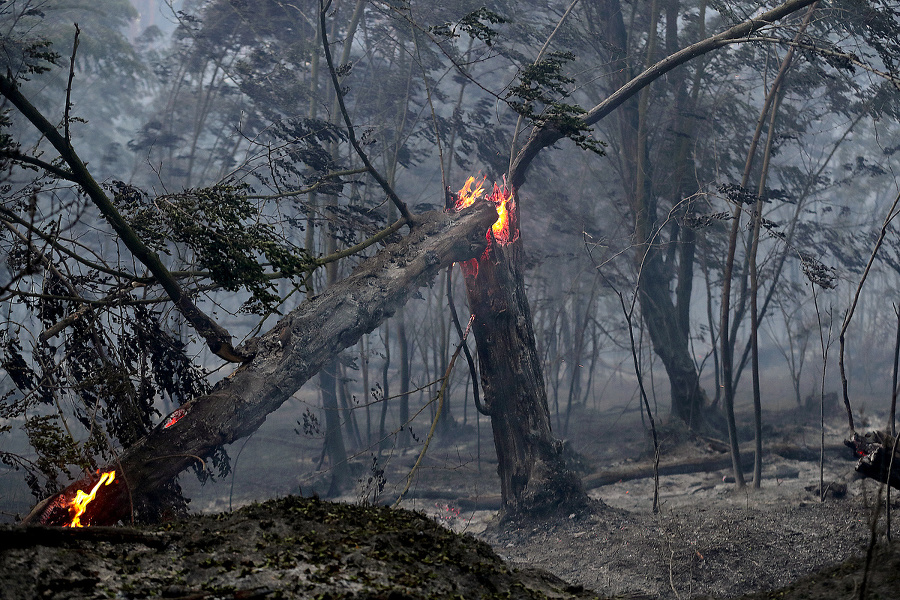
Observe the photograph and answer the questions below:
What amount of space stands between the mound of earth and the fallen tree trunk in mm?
1655

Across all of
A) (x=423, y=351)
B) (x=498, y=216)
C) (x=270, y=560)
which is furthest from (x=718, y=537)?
(x=423, y=351)

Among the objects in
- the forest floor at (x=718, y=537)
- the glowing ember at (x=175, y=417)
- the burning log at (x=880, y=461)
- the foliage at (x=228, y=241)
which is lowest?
the forest floor at (x=718, y=537)

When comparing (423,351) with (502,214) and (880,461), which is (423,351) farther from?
Answer: (880,461)

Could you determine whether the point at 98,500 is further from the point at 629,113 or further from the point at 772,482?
the point at 629,113

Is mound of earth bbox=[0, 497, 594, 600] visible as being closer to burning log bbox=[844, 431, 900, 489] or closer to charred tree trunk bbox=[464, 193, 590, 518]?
burning log bbox=[844, 431, 900, 489]

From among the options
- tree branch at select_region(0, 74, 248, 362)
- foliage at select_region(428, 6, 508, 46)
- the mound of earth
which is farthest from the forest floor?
foliage at select_region(428, 6, 508, 46)

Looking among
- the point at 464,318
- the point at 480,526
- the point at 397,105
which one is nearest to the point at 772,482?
the point at 480,526

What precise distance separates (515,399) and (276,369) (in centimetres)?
377

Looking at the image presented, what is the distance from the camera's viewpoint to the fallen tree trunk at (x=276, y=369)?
15.7ft

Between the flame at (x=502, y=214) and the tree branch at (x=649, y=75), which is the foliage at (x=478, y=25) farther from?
the flame at (x=502, y=214)

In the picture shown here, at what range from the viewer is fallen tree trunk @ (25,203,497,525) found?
188 inches

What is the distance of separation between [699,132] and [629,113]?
6.41 feet

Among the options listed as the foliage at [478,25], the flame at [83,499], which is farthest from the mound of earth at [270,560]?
the foliage at [478,25]

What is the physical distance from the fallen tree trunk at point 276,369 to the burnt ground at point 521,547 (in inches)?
56.8
